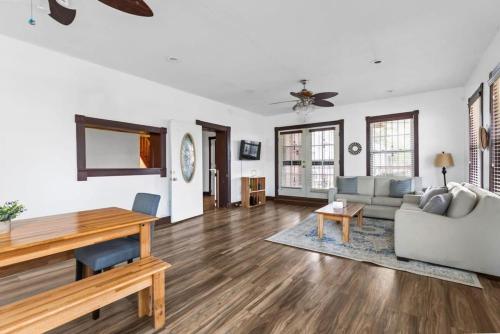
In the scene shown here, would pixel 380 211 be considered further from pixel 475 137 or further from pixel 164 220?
pixel 164 220

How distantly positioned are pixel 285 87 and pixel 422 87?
9.54 ft

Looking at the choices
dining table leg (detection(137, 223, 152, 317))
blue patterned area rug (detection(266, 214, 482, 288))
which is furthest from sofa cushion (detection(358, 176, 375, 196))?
dining table leg (detection(137, 223, 152, 317))

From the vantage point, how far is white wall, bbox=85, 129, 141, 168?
569cm

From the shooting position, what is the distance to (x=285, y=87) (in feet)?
15.9

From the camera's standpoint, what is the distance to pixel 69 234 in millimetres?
1501

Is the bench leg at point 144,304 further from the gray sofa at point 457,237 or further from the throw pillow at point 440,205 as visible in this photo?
the throw pillow at point 440,205

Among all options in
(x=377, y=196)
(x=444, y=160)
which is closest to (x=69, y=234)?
(x=377, y=196)

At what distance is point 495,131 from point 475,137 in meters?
1.41

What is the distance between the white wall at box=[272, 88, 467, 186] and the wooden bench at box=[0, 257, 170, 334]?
5.62 m

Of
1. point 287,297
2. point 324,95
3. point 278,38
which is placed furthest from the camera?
point 324,95

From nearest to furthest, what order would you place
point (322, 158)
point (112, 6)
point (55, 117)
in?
point (112, 6), point (55, 117), point (322, 158)

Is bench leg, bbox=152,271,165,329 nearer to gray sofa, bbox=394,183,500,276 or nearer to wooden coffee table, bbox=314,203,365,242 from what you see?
wooden coffee table, bbox=314,203,365,242

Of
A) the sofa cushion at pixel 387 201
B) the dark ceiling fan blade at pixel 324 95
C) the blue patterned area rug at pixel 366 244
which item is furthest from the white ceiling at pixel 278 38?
the blue patterned area rug at pixel 366 244

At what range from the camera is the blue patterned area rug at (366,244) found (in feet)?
8.45
